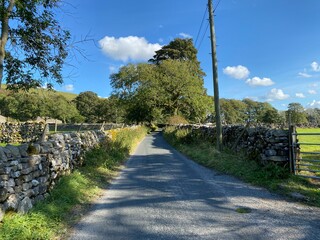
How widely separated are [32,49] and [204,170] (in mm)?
7503

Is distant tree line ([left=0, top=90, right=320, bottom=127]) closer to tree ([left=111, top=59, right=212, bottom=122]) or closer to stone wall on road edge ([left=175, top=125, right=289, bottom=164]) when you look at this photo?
tree ([left=111, top=59, right=212, bottom=122])

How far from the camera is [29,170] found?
5500 millimetres

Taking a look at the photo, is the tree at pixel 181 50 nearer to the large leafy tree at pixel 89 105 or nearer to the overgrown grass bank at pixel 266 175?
the large leafy tree at pixel 89 105

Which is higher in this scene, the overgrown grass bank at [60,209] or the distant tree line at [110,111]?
the distant tree line at [110,111]

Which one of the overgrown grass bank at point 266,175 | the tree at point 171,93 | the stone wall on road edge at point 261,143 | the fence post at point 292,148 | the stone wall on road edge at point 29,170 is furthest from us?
Result: the tree at point 171,93

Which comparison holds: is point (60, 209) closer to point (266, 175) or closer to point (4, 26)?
point (4, 26)

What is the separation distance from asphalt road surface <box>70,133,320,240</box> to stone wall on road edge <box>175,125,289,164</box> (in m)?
1.62

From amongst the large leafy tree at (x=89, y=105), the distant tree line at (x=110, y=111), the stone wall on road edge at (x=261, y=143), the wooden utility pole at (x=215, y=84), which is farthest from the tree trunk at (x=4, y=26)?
the large leafy tree at (x=89, y=105)

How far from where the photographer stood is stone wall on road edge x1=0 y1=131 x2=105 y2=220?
4.68 metres

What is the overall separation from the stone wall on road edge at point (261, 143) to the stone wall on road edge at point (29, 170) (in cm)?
660

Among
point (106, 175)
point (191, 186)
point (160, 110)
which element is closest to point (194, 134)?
point (106, 175)

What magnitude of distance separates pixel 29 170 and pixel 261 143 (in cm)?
770

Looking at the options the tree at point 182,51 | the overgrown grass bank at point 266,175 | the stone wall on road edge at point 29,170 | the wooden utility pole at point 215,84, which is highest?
the tree at point 182,51

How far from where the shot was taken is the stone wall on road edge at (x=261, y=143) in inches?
343
